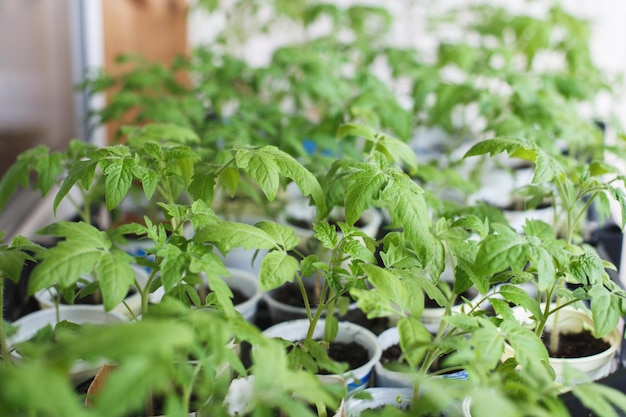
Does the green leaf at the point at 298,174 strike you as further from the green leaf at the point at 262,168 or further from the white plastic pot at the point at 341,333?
the white plastic pot at the point at 341,333

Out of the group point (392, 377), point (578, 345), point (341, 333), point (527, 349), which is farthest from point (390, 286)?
point (578, 345)

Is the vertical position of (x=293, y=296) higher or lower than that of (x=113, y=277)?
lower

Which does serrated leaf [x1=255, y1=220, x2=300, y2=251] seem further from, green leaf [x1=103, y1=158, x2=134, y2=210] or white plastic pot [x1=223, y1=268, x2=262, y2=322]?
white plastic pot [x1=223, y1=268, x2=262, y2=322]

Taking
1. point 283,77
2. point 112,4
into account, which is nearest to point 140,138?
point 283,77

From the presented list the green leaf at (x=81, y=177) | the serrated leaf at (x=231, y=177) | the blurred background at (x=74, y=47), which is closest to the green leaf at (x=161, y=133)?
the serrated leaf at (x=231, y=177)

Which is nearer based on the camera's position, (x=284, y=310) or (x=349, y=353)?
(x=349, y=353)

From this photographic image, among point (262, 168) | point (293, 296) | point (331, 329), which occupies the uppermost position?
point (262, 168)

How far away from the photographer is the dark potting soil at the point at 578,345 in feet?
4.31

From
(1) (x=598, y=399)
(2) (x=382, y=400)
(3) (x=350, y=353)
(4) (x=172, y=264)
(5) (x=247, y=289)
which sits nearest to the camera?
(1) (x=598, y=399)

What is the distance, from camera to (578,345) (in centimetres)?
136

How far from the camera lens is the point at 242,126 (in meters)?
1.70

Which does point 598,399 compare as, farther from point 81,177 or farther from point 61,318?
point 61,318

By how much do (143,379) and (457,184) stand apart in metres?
1.18

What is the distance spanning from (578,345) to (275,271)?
0.77 meters
